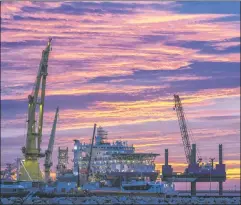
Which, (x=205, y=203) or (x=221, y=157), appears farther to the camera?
(x=221, y=157)

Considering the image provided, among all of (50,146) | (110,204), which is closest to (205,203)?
(110,204)

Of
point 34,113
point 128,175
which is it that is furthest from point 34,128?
point 128,175

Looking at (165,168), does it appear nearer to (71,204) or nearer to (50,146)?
(50,146)

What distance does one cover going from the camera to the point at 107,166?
8381cm

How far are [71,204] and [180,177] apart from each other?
54.8 metres

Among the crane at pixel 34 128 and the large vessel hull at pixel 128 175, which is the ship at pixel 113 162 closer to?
the large vessel hull at pixel 128 175

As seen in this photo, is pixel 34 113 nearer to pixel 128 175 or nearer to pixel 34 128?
pixel 34 128

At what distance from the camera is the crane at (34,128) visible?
54.4m

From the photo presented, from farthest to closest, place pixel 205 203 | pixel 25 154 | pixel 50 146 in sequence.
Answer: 1. pixel 50 146
2. pixel 25 154
3. pixel 205 203

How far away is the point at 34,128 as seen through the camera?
5506cm

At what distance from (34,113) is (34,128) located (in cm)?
129

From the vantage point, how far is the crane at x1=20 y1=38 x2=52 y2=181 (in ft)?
178

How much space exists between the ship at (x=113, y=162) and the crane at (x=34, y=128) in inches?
796

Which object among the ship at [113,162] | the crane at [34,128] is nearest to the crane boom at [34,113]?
the crane at [34,128]
